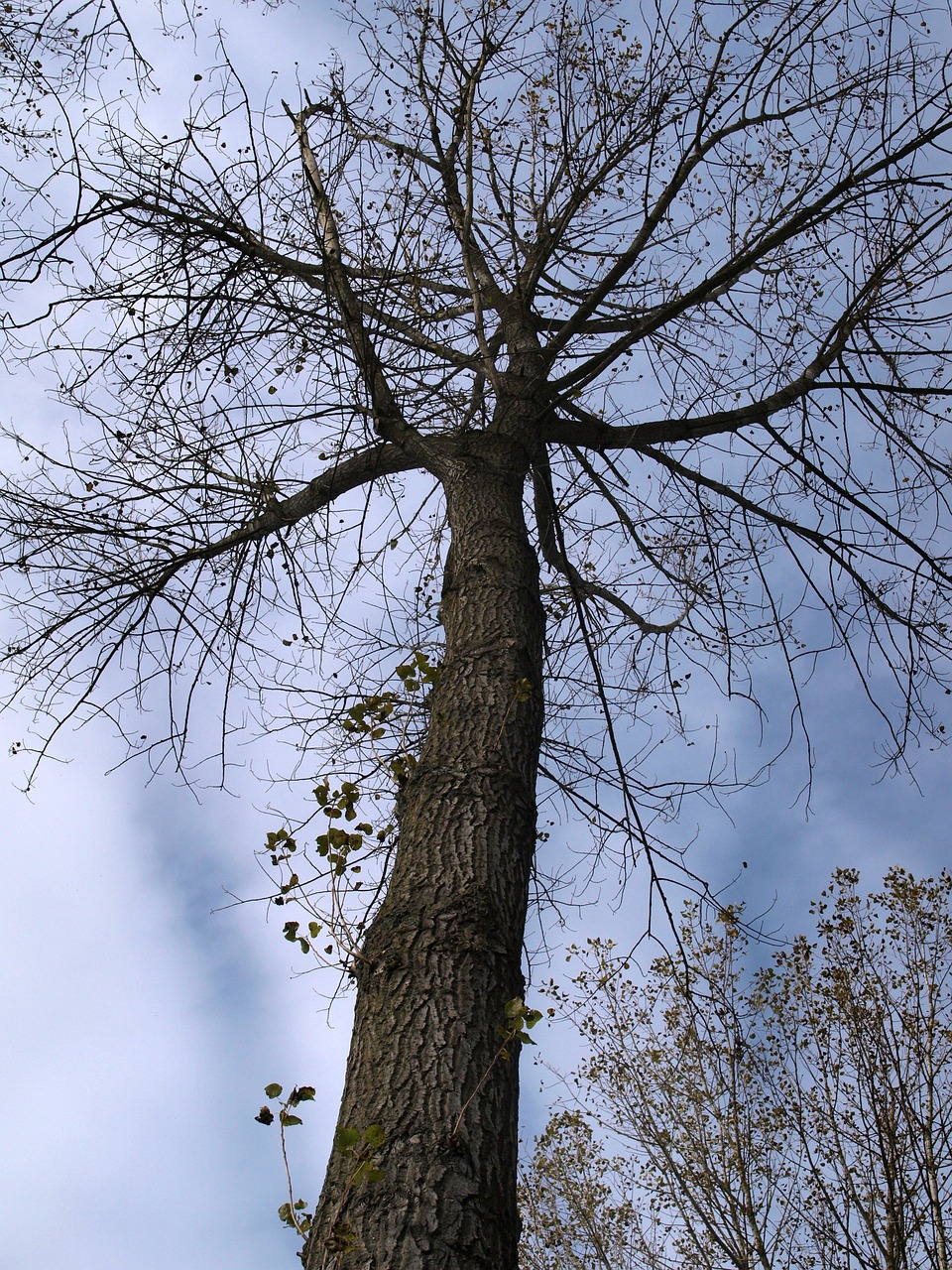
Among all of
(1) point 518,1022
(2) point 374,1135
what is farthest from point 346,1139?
(1) point 518,1022

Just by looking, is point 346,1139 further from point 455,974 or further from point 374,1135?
point 455,974

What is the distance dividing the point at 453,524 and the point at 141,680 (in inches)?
59.6

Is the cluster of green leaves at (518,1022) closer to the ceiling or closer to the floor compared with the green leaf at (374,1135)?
closer to the ceiling

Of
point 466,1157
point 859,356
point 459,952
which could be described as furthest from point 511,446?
point 466,1157

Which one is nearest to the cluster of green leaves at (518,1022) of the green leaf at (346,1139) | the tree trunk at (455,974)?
the tree trunk at (455,974)

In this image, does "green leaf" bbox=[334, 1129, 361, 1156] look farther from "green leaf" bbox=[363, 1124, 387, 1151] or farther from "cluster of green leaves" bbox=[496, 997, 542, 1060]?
"cluster of green leaves" bbox=[496, 997, 542, 1060]

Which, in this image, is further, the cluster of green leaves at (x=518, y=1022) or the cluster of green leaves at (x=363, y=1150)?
the cluster of green leaves at (x=518, y=1022)

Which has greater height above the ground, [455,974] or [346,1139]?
[455,974]

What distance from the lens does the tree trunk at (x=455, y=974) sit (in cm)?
143

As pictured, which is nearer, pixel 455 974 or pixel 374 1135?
pixel 374 1135

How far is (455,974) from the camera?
1813 mm

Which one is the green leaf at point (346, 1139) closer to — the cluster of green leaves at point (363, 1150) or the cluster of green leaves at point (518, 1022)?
the cluster of green leaves at point (363, 1150)

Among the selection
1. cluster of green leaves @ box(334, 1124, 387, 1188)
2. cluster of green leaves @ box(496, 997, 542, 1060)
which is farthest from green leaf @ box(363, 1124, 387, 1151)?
cluster of green leaves @ box(496, 997, 542, 1060)

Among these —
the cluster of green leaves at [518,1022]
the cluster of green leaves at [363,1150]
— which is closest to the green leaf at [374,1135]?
the cluster of green leaves at [363,1150]
